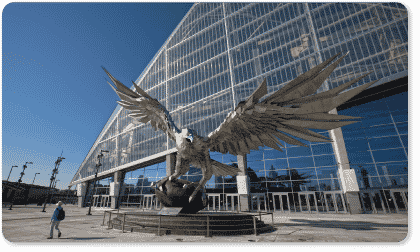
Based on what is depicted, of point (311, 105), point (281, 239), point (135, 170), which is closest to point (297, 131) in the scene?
point (311, 105)

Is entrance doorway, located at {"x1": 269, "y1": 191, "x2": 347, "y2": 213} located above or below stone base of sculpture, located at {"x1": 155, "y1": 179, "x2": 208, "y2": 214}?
below

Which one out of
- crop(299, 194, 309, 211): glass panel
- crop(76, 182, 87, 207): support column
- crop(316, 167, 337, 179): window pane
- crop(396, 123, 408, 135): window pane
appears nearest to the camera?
Answer: crop(396, 123, 408, 135): window pane

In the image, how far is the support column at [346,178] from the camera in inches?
654

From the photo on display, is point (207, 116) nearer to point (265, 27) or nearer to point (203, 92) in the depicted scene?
Result: point (203, 92)

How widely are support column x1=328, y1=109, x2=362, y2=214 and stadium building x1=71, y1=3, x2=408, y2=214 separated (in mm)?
78

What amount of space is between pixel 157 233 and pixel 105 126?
32.4 m

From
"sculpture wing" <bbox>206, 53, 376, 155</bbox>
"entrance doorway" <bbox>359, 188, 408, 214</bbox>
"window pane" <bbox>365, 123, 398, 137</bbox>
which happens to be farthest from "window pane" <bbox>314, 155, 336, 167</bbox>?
"sculpture wing" <bbox>206, 53, 376, 155</bbox>

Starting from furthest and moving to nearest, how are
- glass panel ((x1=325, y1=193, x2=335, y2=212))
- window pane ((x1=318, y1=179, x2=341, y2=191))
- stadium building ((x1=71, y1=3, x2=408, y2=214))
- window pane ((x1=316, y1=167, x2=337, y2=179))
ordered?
window pane ((x1=316, y1=167, x2=337, y2=179)) < window pane ((x1=318, y1=179, x2=341, y2=191)) < glass panel ((x1=325, y1=193, x2=335, y2=212)) < stadium building ((x1=71, y1=3, x2=408, y2=214))

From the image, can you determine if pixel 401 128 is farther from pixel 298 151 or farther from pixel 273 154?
pixel 273 154

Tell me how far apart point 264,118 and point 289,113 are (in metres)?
0.93

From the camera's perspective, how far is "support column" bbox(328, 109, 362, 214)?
654 inches

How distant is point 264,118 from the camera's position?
6.30m

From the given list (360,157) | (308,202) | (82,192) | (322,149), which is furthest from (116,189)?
(360,157)

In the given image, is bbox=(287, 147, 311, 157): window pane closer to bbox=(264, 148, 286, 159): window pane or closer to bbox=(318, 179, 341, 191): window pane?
bbox=(264, 148, 286, 159): window pane
